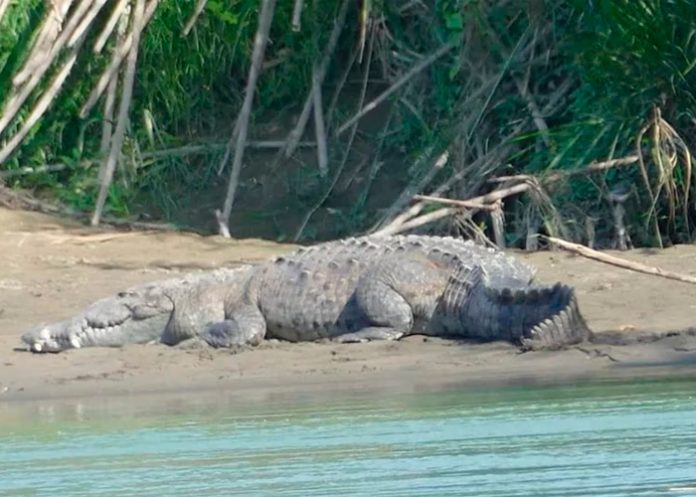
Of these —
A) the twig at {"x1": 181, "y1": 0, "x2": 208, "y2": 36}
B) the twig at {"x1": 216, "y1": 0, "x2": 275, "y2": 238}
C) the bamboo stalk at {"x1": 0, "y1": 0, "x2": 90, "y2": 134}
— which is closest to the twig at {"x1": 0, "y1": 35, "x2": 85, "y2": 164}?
the bamboo stalk at {"x1": 0, "y1": 0, "x2": 90, "y2": 134}

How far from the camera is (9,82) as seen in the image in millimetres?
12570

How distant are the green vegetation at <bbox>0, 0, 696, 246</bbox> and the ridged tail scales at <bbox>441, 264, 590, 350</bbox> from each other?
1.81m

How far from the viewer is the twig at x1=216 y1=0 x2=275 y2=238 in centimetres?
1223

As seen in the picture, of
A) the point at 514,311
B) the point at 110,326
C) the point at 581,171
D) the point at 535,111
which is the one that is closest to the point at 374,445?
the point at 514,311

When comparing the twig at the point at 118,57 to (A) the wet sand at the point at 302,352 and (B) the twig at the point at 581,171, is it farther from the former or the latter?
(B) the twig at the point at 581,171

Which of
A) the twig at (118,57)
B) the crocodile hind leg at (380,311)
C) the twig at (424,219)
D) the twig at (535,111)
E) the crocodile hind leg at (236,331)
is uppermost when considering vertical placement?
the twig at (118,57)

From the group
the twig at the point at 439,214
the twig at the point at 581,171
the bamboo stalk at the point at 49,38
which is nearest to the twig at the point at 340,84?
the bamboo stalk at the point at 49,38

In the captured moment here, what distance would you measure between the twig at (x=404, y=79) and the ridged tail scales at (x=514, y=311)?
3487 mm

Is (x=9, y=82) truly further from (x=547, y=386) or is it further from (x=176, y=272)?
(x=547, y=386)

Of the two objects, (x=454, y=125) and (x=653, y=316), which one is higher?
(x=454, y=125)

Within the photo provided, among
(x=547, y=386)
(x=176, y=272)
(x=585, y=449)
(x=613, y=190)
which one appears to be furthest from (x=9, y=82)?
(x=585, y=449)

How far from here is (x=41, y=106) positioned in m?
12.7

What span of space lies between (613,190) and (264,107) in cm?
341

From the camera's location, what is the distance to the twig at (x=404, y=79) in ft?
40.7
